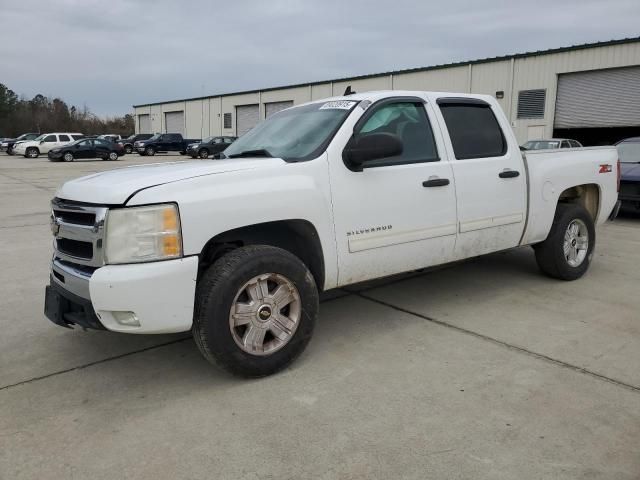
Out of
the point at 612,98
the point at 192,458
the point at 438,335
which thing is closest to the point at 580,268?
the point at 438,335

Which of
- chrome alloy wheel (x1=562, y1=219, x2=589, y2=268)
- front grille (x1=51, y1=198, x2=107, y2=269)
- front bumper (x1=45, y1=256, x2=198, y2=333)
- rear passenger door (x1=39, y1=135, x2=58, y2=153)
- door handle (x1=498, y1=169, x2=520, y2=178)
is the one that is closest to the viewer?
front bumper (x1=45, y1=256, x2=198, y2=333)

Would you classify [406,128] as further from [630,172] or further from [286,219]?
[630,172]

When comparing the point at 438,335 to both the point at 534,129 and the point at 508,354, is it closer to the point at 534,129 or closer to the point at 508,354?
the point at 508,354

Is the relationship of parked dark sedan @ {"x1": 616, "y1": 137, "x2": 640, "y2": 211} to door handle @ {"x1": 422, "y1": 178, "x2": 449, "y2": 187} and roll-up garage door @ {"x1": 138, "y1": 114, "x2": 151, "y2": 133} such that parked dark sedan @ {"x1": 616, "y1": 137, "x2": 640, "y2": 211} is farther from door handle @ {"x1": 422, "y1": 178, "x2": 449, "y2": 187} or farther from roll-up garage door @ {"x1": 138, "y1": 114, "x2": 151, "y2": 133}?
roll-up garage door @ {"x1": 138, "y1": 114, "x2": 151, "y2": 133}

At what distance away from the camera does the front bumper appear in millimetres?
3059

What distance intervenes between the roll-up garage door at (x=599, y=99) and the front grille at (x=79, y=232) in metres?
26.0

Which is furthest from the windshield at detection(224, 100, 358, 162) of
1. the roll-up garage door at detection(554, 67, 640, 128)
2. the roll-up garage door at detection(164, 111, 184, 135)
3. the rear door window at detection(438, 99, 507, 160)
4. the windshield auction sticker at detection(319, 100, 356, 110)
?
the roll-up garage door at detection(164, 111, 184, 135)

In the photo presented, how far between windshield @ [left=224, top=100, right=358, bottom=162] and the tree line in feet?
293

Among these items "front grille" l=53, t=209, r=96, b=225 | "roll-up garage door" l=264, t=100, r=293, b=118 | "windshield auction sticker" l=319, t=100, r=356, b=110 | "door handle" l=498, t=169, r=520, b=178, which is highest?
"roll-up garage door" l=264, t=100, r=293, b=118

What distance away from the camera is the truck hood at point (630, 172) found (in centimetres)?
991

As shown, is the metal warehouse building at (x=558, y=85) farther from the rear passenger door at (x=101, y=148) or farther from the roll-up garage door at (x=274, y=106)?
the rear passenger door at (x=101, y=148)

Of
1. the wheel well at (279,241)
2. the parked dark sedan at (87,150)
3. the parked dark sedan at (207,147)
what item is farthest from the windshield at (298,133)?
the parked dark sedan at (207,147)

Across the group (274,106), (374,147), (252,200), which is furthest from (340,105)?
(274,106)

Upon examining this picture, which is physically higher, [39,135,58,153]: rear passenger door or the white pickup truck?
[39,135,58,153]: rear passenger door
